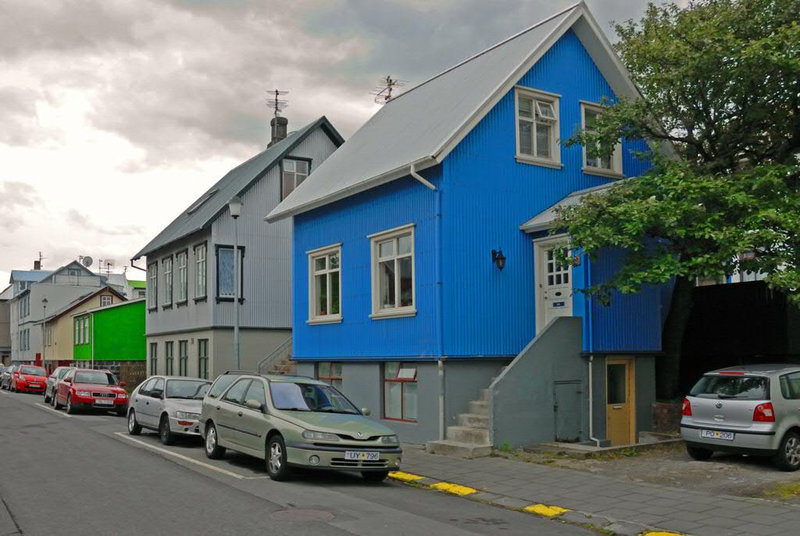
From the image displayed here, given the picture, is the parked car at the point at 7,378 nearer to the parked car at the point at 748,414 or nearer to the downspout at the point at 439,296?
the downspout at the point at 439,296

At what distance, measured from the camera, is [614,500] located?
11117mm

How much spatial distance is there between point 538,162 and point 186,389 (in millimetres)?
9211

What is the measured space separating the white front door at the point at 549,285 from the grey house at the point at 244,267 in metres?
14.1

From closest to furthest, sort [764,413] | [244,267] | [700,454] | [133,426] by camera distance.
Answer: [764,413] → [700,454] → [133,426] → [244,267]

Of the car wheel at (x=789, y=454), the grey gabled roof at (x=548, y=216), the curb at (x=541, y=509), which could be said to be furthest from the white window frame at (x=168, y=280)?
the car wheel at (x=789, y=454)

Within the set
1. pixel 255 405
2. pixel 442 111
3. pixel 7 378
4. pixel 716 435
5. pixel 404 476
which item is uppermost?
pixel 442 111

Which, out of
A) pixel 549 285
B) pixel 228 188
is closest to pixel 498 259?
pixel 549 285

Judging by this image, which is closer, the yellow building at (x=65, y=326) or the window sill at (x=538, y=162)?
the window sill at (x=538, y=162)

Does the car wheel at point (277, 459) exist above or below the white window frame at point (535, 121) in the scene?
below

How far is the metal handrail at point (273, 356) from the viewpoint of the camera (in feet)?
95.9

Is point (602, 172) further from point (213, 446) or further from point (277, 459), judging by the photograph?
point (277, 459)

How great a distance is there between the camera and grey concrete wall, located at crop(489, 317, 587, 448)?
15625 millimetres

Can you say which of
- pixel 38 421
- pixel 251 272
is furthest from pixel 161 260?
pixel 38 421

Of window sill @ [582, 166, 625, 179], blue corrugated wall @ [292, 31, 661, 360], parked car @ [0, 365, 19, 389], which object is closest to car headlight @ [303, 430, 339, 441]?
blue corrugated wall @ [292, 31, 661, 360]
